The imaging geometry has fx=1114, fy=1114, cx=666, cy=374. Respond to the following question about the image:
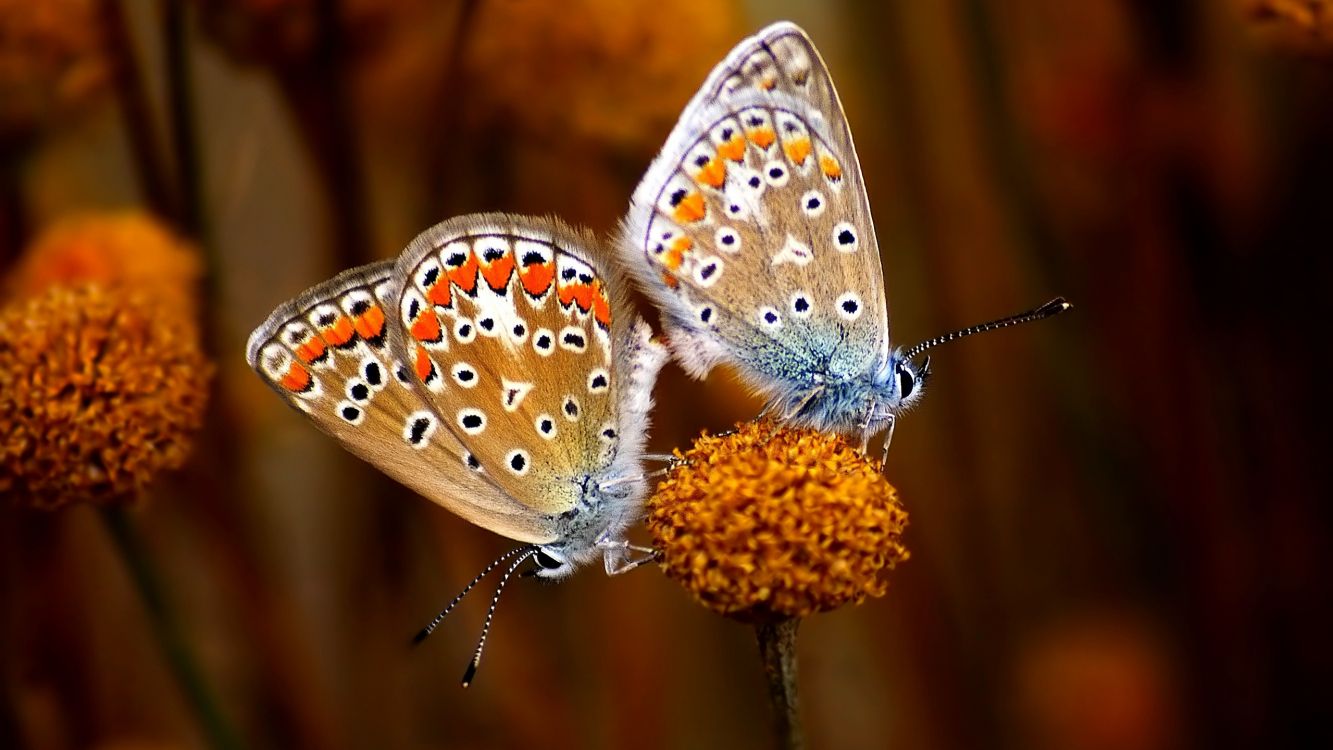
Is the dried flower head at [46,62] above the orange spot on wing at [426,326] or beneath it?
above

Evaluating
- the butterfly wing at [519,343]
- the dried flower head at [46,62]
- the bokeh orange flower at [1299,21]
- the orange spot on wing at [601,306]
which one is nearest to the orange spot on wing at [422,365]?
the butterfly wing at [519,343]

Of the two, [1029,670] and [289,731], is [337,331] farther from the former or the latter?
[1029,670]

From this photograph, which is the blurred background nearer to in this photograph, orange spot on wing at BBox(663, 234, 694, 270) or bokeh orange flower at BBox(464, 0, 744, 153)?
bokeh orange flower at BBox(464, 0, 744, 153)

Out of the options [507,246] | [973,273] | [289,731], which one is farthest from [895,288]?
[289,731]

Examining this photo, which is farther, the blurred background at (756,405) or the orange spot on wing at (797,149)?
the blurred background at (756,405)

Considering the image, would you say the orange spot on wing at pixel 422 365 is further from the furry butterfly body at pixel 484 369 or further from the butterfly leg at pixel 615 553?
the butterfly leg at pixel 615 553
